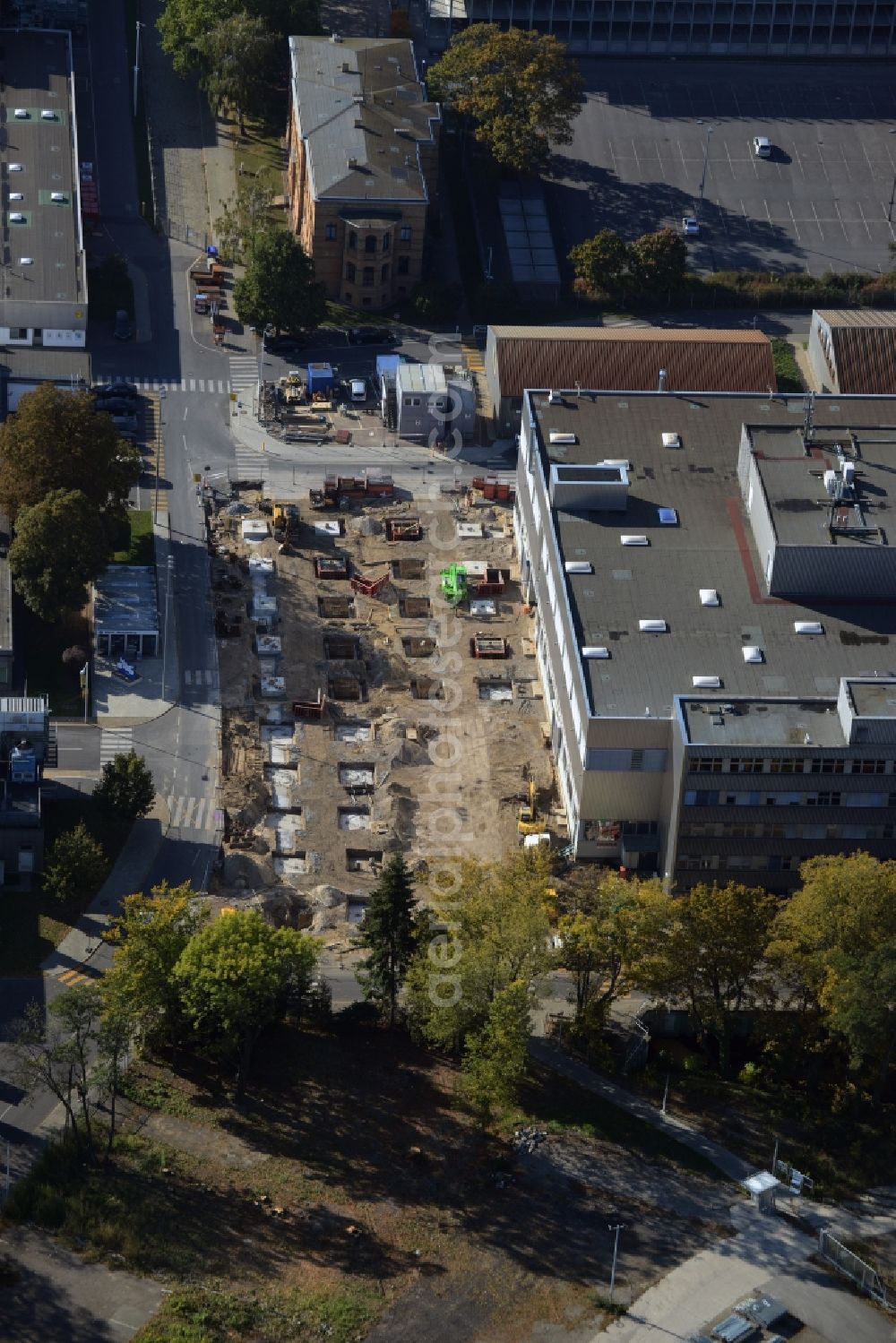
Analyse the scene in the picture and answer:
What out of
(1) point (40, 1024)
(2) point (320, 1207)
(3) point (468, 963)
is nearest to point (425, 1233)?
(2) point (320, 1207)

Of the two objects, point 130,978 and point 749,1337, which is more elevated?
point 130,978

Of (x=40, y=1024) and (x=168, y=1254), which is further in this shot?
(x=40, y=1024)

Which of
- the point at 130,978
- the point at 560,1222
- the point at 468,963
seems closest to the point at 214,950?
the point at 130,978

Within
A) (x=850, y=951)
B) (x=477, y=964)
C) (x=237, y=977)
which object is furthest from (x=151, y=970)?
(x=850, y=951)

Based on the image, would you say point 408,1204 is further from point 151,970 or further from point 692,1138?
point 151,970

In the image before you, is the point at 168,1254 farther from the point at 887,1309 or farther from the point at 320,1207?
the point at 887,1309

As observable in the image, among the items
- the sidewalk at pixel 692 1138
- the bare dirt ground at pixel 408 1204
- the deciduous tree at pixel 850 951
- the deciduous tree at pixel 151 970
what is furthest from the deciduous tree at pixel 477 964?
the deciduous tree at pixel 850 951

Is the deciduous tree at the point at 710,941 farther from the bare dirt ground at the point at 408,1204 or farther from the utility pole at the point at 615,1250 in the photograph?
the utility pole at the point at 615,1250
